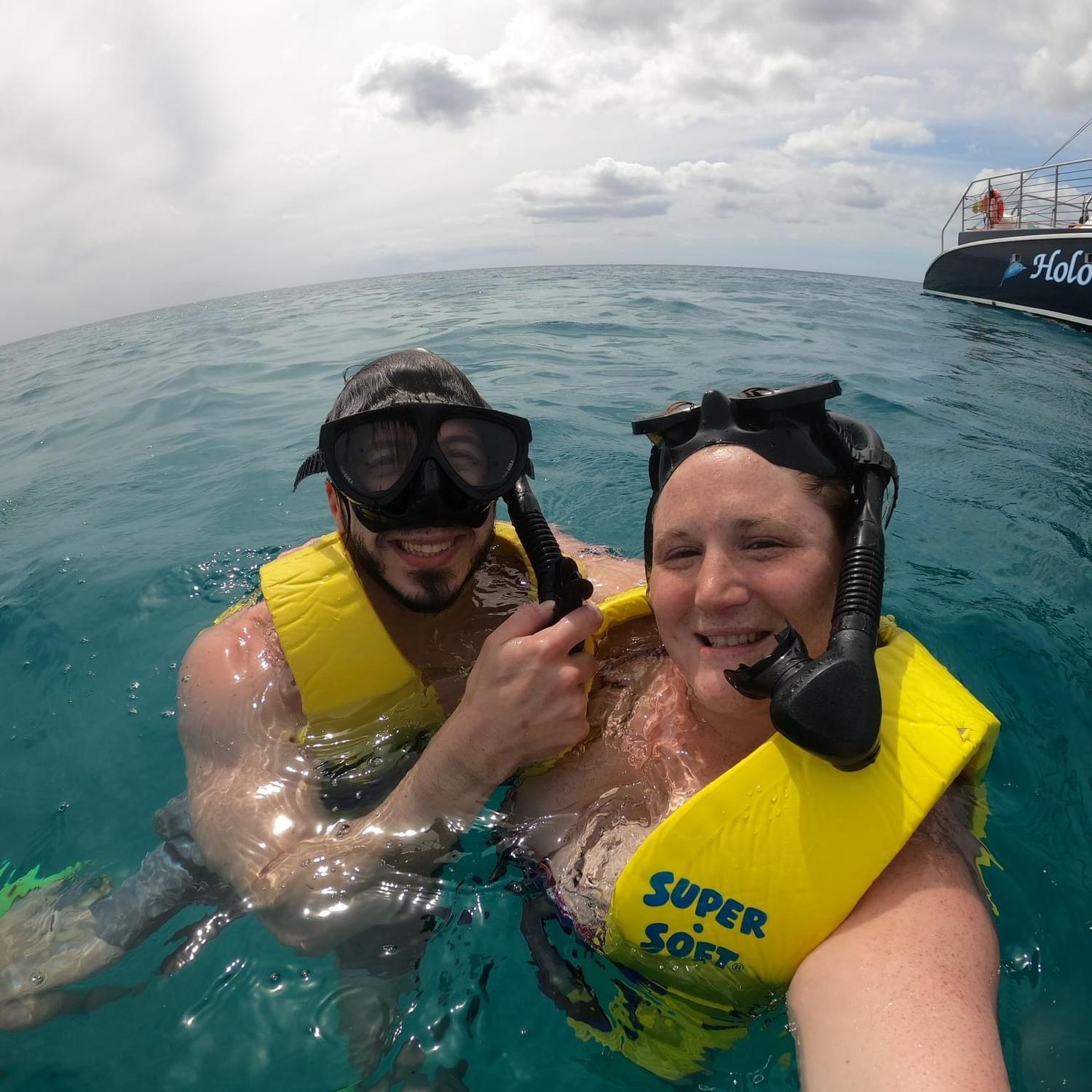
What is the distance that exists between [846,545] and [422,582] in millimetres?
1399

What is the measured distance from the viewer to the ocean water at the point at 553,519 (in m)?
2.12

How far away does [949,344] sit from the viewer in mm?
13477

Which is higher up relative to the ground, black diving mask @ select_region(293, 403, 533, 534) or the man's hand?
black diving mask @ select_region(293, 403, 533, 534)

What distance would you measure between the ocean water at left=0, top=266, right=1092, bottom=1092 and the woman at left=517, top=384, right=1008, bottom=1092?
0.33 metres

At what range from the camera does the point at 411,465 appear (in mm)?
2447

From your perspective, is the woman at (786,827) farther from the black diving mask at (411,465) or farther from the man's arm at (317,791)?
the black diving mask at (411,465)

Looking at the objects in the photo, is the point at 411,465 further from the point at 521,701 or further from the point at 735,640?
the point at 735,640

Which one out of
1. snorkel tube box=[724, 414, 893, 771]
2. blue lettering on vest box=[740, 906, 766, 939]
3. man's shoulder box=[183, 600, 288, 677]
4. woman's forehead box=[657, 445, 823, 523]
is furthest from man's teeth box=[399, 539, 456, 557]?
blue lettering on vest box=[740, 906, 766, 939]

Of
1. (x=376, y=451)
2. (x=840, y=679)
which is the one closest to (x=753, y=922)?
(x=840, y=679)

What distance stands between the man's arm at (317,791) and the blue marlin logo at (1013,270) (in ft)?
62.7

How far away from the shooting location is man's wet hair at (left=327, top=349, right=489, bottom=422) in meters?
2.57

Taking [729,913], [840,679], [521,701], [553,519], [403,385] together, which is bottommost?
[553,519]

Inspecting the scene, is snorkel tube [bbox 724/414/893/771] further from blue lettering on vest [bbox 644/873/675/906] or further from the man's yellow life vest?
the man's yellow life vest

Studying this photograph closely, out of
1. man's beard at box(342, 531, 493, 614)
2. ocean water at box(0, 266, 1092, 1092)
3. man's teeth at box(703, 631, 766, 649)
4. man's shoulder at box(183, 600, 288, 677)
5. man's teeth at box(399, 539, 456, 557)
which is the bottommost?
ocean water at box(0, 266, 1092, 1092)
